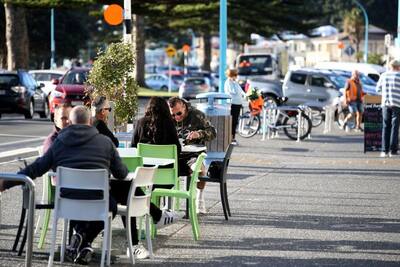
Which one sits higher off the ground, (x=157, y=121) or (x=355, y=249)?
(x=157, y=121)

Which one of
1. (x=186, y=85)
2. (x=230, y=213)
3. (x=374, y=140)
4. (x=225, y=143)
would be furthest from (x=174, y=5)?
(x=230, y=213)

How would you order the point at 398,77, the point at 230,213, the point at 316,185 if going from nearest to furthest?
the point at 230,213 < the point at 316,185 < the point at 398,77

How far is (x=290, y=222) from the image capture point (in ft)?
43.0

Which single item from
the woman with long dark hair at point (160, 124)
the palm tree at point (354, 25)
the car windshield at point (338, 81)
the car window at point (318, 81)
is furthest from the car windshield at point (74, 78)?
the palm tree at point (354, 25)

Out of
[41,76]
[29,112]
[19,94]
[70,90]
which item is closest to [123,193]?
[70,90]

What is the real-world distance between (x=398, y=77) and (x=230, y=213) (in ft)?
28.6

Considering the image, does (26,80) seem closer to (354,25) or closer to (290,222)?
(290,222)

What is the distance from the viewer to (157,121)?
1226cm

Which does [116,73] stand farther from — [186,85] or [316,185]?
[186,85]

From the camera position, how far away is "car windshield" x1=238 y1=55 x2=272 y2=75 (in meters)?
61.2

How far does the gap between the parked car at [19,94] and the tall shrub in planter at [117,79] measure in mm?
20011

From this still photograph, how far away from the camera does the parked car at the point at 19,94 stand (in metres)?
36.0

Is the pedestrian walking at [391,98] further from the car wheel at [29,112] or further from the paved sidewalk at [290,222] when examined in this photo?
the car wheel at [29,112]

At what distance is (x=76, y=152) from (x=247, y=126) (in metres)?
18.9
